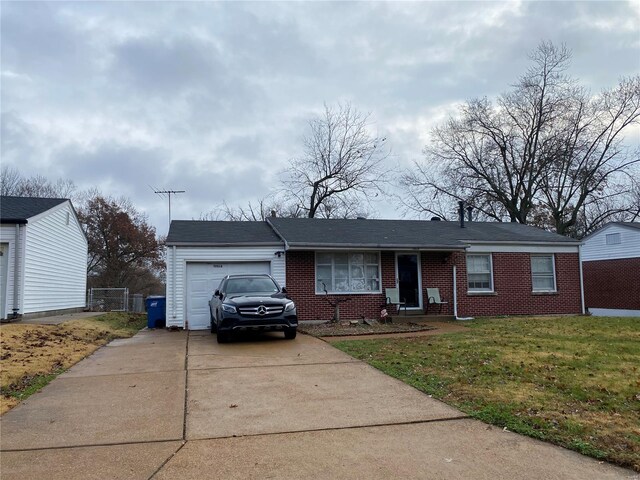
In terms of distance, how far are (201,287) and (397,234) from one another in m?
7.23

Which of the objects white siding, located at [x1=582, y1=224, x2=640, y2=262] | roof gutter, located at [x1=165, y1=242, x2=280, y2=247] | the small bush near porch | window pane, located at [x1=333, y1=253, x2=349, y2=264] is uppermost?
white siding, located at [x1=582, y1=224, x2=640, y2=262]

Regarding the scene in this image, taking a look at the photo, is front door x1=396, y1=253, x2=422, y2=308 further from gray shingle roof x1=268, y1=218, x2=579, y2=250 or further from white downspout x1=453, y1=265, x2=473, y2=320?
white downspout x1=453, y1=265, x2=473, y2=320

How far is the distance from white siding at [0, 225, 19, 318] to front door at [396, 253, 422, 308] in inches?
482

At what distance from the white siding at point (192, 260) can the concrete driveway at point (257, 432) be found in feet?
21.8

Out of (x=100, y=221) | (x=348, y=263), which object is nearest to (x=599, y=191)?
(x=348, y=263)

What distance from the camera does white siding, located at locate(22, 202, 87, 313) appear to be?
15734 millimetres

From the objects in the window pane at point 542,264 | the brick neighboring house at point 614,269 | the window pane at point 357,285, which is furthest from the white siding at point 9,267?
the brick neighboring house at point 614,269

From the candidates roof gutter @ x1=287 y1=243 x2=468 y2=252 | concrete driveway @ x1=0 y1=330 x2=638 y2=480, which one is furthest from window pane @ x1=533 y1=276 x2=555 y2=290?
concrete driveway @ x1=0 y1=330 x2=638 y2=480

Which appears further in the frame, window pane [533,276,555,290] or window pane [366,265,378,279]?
window pane [533,276,555,290]

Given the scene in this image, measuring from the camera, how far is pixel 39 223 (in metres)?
16.5

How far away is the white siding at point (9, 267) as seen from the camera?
1469 centimetres

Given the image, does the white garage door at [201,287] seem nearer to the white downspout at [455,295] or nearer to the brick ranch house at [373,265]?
the brick ranch house at [373,265]

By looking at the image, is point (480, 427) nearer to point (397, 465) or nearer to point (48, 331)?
point (397, 465)

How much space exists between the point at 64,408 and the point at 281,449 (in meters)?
3.25
